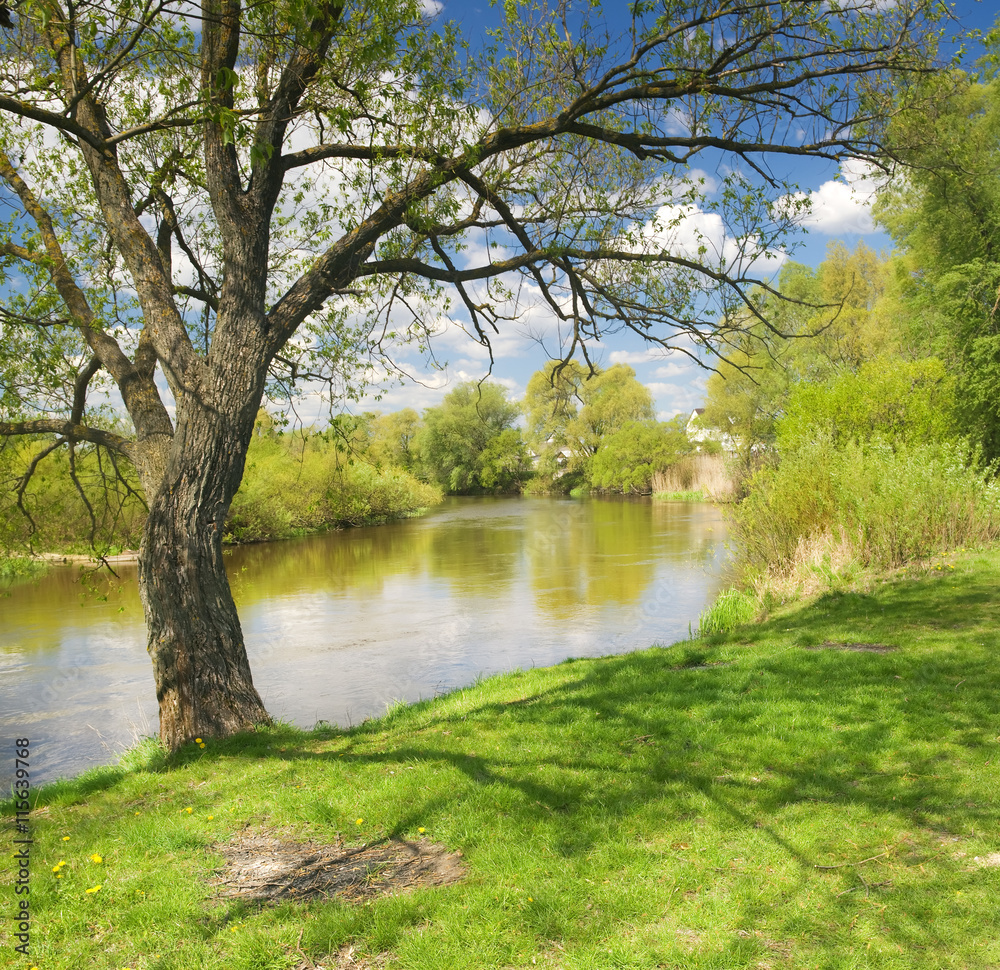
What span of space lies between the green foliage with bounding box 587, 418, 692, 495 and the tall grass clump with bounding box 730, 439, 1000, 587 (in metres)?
35.6

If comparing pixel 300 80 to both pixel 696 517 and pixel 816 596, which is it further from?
pixel 696 517

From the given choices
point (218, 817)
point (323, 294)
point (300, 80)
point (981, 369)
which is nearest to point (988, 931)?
point (218, 817)

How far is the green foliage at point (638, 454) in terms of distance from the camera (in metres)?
48.2

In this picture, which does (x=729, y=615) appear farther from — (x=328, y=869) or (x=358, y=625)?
(x=328, y=869)

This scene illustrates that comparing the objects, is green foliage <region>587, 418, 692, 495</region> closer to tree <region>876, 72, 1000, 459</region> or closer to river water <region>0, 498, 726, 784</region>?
river water <region>0, 498, 726, 784</region>

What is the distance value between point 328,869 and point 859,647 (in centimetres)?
591

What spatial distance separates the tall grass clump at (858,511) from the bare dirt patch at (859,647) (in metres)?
2.80

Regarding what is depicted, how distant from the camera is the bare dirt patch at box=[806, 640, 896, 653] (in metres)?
7.13

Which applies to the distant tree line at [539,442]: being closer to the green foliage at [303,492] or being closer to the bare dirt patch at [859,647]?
the green foliage at [303,492]

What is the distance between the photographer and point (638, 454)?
4944cm

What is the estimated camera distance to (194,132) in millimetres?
6926

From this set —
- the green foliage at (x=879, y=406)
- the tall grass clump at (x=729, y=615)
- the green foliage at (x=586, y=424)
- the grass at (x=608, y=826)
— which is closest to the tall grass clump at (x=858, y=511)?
the tall grass clump at (x=729, y=615)

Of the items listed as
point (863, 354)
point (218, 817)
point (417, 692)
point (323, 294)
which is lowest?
point (417, 692)

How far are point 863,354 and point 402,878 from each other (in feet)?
119
